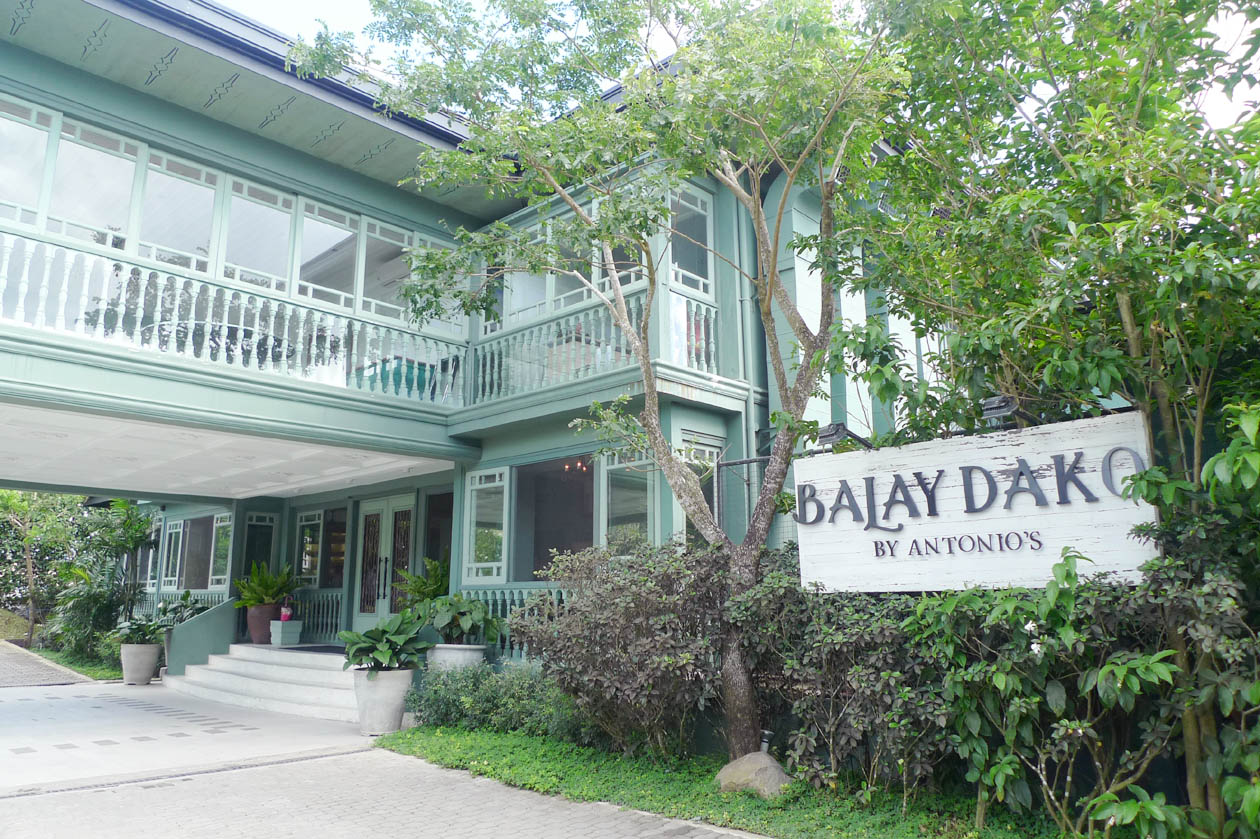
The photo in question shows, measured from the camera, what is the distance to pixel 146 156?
8.19m

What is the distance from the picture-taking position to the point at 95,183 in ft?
27.0

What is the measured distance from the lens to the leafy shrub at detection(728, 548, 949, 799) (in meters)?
4.93

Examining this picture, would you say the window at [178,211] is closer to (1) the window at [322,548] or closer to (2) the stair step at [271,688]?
(2) the stair step at [271,688]

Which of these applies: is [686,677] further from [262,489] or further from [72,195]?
[262,489]

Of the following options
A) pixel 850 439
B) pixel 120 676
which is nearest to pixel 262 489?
pixel 120 676

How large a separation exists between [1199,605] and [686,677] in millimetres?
3207

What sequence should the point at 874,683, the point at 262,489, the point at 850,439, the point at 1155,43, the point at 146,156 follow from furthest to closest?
the point at 262,489 < the point at 146,156 < the point at 850,439 < the point at 874,683 < the point at 1155,43

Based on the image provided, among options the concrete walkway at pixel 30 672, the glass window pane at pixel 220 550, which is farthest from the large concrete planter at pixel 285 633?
the concrete walkway at pixel 30 672

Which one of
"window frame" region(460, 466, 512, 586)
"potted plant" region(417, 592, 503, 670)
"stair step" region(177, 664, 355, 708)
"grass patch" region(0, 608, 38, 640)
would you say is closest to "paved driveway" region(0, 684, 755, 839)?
"stair step" region(177, 664, 355, 708)

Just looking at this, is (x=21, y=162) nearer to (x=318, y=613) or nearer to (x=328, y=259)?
(x=328, y=259)

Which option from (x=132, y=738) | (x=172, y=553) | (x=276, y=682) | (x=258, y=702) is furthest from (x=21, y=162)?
(x=172, y=553)

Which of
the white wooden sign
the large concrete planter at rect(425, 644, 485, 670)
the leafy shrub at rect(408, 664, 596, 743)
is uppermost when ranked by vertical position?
the white wooden sign

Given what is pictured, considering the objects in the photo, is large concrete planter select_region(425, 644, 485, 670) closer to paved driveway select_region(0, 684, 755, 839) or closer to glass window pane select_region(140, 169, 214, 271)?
paved driveway select_region(0, 684, 755, 839)

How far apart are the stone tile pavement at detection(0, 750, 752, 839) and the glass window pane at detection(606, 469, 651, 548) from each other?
9.42 ft
